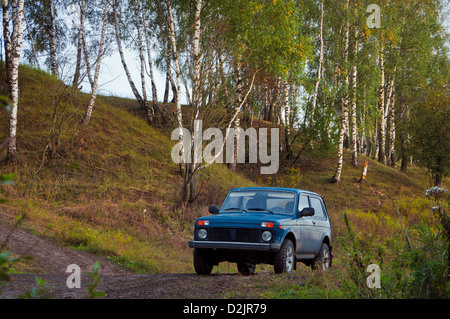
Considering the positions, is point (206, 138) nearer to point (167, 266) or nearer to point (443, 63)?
point (167, 266)

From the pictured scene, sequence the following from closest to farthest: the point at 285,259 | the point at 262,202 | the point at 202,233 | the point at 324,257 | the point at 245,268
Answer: the point at 285,259, the point at 202,233, the point at 262,202, the point at 245,268, the point at 324,257

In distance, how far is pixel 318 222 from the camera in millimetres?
11000

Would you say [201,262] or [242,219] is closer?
[242,219]

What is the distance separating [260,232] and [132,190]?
12101 millimetres

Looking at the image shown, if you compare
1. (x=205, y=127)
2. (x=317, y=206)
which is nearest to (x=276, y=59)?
(x=205, y=127)

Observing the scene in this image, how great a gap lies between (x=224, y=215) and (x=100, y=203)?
30.1 feet

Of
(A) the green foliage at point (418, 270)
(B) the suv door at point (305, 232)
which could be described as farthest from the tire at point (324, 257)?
(A) the green foliage at point (418, 270)

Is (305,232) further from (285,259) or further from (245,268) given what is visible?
(245,268)

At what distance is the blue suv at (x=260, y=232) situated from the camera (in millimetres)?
8859

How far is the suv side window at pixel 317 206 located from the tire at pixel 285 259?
1.97 meters

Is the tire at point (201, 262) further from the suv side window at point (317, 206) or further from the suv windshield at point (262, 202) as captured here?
the suv side window at point (317, 206)

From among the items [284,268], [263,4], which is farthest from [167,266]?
[263,4]

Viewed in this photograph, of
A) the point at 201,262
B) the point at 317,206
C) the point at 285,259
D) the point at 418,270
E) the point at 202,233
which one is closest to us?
the point at 418,270
